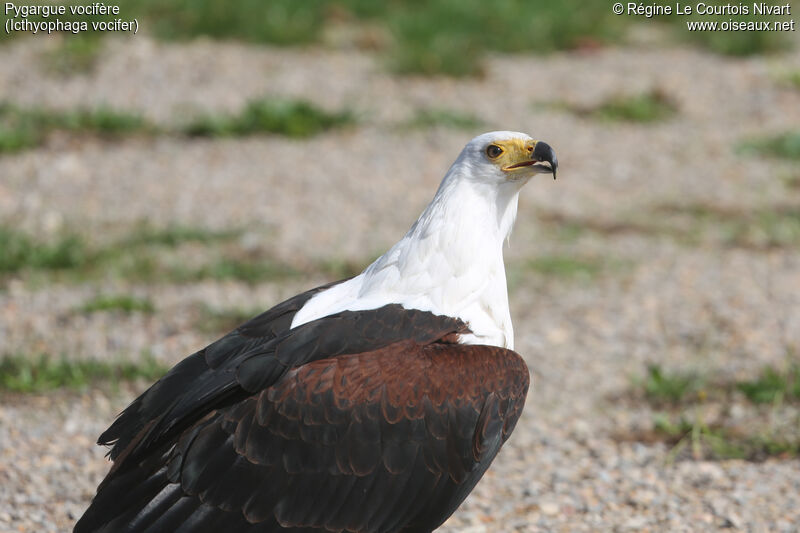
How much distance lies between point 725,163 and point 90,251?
19.6 feet

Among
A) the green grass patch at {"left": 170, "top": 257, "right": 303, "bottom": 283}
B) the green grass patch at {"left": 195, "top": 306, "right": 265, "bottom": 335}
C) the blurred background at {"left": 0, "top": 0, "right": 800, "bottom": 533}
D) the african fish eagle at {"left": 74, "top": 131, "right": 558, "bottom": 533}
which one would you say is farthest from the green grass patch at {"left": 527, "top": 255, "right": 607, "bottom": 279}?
the african fish eagle at {"left": 74, "top": 131, "right": 558, "bottom": 533}

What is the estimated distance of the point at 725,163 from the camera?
34.3ft

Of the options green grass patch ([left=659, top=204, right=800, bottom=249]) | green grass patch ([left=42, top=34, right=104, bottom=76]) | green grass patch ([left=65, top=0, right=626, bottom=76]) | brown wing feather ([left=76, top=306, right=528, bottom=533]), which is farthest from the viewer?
green grass patch ([left=65, top=0, right=626, bottom=76])

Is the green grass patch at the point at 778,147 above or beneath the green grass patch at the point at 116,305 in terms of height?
above

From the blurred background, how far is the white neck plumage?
3.41 feet

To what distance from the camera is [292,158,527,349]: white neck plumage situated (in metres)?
4.36

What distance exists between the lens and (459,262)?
173 inches

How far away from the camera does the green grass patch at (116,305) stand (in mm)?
6930

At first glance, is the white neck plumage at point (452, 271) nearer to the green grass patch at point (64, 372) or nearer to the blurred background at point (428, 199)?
the blurred background at point (428, 199)

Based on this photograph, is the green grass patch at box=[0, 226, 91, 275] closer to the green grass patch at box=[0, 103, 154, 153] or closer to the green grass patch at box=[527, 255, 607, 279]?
the green grass patch at box=[0, 103, 154, 153]

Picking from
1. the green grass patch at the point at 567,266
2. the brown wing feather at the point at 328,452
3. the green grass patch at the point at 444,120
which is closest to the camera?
the brown wing feather at the point at 328,452

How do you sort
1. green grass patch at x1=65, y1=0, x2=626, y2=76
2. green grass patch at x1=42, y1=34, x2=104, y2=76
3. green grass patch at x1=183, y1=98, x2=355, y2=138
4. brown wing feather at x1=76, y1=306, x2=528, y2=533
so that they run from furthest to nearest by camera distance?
green grass patch at x1=65, y1=0, x2=626, y2=76
green grass patch at x1=42, y1=34, x2=104, y2=76
green grass patch at x1=183, y1=98, x2=355, y2=138
brown wing feather at x1=76, y1=306, x2=528, y2=533

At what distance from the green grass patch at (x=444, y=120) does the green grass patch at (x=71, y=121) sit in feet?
8.54

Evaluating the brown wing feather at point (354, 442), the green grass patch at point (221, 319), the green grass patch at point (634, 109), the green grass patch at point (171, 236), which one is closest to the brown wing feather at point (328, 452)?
the brown wing feather at point (354, 442)
